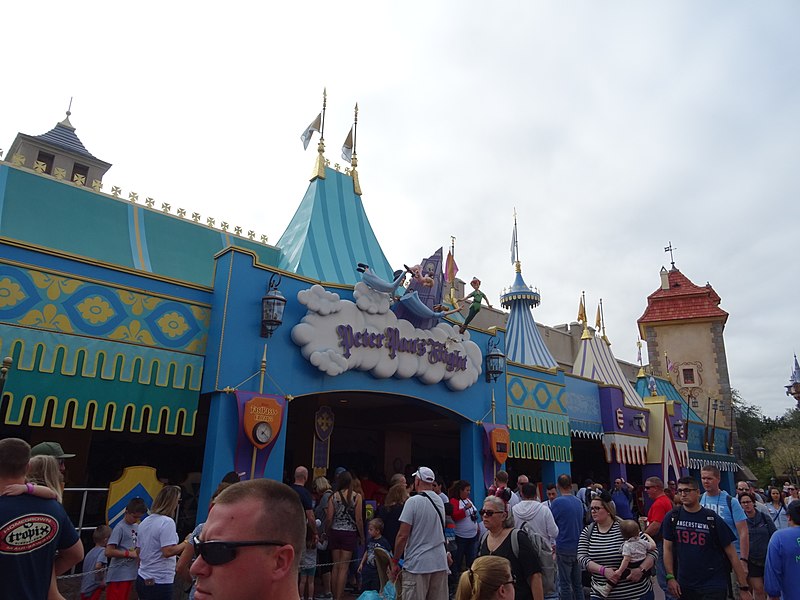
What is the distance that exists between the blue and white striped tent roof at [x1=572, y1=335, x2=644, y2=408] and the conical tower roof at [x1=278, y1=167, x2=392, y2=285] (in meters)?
9.64

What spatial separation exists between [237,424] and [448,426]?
9328 mm

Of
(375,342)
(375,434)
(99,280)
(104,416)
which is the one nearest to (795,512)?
(375,342)

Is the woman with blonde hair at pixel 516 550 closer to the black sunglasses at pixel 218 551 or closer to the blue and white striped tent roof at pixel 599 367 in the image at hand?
the black sunglasses at pixel 218 551

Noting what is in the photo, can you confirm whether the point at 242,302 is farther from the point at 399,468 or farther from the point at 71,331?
the point at 399,468

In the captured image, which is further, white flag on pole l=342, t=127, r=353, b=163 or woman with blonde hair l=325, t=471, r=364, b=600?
white flag on pole l=342, t=127, r=353, b=163

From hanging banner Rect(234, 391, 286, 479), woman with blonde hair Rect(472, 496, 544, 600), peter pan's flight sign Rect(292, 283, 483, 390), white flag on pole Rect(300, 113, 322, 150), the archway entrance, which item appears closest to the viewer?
woman with blonde hair Rect(472, 496, 544, 600)

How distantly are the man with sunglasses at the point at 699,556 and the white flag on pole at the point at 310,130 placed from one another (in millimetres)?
12555

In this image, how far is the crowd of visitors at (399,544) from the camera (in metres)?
1.77

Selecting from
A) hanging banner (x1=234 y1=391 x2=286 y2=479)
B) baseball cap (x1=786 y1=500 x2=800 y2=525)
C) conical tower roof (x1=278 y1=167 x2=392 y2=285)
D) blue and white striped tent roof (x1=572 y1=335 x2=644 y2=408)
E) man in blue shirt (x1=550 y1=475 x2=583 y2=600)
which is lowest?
man in blue shirt (x1=550 y1=475 x2=583 y2=600)

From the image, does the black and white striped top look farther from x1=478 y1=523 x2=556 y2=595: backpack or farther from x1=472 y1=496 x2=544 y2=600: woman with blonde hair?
x1=472 y1=496 x2=544 y2=600: woman with blonde hair

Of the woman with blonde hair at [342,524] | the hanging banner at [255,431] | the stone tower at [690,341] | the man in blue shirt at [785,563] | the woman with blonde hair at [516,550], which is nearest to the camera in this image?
the woman with blonde hair at [516,550]

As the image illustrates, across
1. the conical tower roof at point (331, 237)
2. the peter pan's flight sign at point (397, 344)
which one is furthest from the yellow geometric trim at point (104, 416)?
the conical tower roof at point (331, 237)

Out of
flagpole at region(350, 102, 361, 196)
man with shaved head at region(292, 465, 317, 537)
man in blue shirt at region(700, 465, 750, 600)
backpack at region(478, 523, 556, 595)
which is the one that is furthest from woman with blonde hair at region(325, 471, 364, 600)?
flagpole at region(350, 102, 361, 196)

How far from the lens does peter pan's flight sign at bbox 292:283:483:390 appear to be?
10219 millimetres
